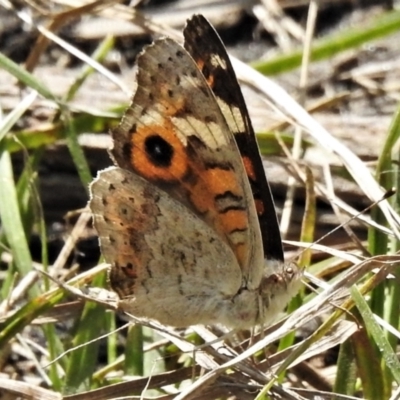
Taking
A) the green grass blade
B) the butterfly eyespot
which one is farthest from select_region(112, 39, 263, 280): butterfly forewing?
the green grass blade

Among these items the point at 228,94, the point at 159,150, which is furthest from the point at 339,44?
the point at 159,150

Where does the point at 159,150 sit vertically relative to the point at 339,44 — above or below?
below

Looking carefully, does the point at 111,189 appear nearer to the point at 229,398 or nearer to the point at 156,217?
the point at 156,217

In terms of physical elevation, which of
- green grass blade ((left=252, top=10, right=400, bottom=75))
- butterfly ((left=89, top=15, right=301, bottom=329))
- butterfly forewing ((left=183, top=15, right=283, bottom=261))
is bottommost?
butterfly ((left=89, top=15, right=301, bottom=329))

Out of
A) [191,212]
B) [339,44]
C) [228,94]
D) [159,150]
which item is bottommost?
[191,212]

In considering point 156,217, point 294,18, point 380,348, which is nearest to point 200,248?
point 156,217

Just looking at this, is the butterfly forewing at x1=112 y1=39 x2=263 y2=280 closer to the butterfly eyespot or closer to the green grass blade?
the butterfly eyespot

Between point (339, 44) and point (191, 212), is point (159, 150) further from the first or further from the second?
point (339, 44)

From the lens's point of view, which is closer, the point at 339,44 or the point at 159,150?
the point at 159,150
